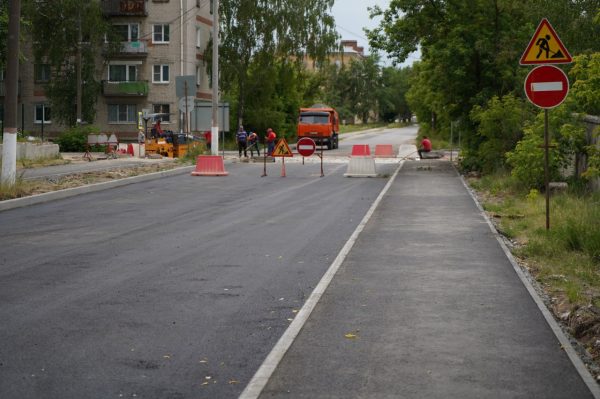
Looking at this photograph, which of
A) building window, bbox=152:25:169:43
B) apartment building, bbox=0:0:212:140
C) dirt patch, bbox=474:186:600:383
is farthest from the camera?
building window, bbox=152:25:169:43

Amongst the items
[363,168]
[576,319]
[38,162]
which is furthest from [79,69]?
[576,319]

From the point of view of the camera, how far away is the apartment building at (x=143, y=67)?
6462cm

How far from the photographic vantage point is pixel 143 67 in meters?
66.0

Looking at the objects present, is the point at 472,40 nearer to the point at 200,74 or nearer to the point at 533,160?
the point at 533,160

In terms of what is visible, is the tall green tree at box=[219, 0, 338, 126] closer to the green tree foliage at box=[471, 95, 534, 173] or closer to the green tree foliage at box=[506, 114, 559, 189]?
the green tree foliage at box=[471, 95, 534, 173]

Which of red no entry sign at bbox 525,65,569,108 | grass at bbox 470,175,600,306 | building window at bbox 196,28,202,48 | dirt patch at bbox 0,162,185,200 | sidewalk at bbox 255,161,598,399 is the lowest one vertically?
sidewalk at bbox 255,161,598,399

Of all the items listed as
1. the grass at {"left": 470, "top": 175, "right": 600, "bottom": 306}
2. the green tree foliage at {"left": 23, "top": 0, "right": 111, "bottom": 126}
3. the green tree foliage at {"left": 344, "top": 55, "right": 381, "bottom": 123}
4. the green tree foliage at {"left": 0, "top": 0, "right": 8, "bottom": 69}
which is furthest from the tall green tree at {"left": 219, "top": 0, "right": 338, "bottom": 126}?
the green tree foliage at {"left": 344, "top": 55, "right": 381, "bottom": 123}

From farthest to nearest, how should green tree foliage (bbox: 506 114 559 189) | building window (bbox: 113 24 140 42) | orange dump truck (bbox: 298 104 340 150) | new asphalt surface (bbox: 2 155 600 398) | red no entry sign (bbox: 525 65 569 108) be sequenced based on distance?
building window (bbox: 113 24 140 42) < orange dump truck (bbox: 298 104 340 150) < green tree foliage (bbox: 506 114 559 189) < red no entry sign (bbox: 525 65 569 108) < new asphalt surface (bbox: 2 155 600 398)

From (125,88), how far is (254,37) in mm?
10540

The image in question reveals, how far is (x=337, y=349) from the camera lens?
6.92m

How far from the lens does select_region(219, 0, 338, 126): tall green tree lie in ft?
209

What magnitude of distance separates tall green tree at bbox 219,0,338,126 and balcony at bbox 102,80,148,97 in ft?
19.6

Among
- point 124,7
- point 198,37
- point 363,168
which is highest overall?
point 124,7

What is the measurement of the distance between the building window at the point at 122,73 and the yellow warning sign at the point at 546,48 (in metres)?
55.6
